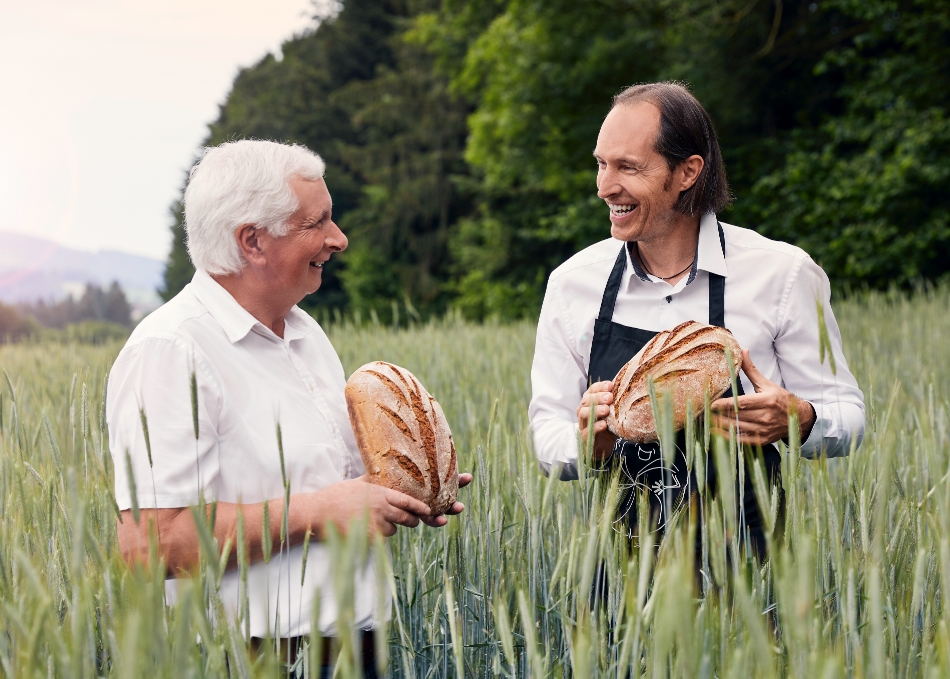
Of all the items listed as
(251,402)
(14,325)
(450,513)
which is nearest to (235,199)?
(251,402)

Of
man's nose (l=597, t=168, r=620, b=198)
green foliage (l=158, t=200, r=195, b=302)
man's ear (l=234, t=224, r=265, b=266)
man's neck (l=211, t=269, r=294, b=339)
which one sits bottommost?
man's neck (l=211, t=269, r=294, b=339)

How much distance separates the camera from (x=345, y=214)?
23.2m

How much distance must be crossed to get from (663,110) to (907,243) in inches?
400

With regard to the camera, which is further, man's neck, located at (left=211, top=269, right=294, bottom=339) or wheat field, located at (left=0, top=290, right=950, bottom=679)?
man's neck, located at (left=211, top=269, right=294, bottom=339)

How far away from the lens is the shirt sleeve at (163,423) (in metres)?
1.27

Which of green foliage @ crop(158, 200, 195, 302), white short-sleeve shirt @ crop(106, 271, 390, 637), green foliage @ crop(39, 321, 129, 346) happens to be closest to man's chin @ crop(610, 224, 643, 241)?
white short-sleeve shirt @ crop(106, 271, 390, 637)

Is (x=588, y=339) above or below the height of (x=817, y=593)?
above

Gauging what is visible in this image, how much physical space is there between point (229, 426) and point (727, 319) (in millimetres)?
1074

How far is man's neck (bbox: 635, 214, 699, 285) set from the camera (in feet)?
6.08

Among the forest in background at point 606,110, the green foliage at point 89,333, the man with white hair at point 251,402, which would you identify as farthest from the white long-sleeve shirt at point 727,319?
the green foliage at point 89,333

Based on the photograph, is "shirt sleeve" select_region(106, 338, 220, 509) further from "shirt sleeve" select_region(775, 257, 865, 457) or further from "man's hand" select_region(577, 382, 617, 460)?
"shirt sleeve" select_region(775, 257, 865, 457)

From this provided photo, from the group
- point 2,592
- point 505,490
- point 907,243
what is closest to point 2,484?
point 2,592

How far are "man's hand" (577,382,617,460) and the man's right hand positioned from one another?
324mm

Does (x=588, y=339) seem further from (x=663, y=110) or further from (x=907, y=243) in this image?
(x=907, y=243)
